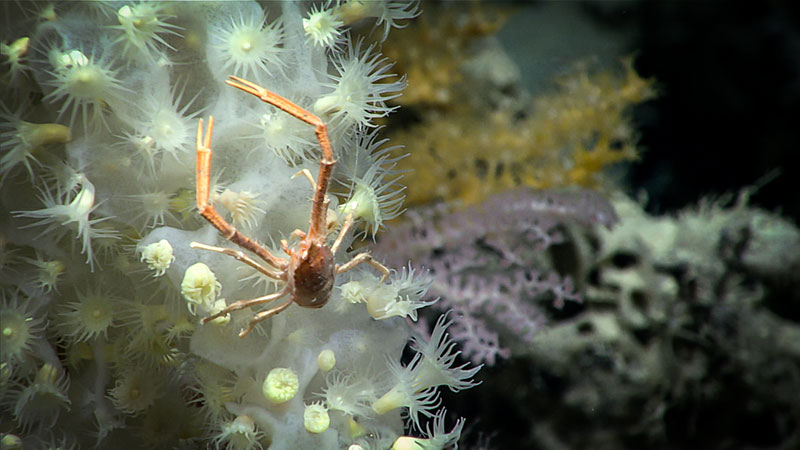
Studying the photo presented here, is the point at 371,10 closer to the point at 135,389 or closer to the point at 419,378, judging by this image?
the point at 419,378

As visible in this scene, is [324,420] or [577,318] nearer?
[324,420]

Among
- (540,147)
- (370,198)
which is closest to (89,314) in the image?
(370,198)

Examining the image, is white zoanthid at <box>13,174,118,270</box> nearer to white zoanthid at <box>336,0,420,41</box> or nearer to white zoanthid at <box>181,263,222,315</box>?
white zoanthid at <box>181,263,222,315</box>

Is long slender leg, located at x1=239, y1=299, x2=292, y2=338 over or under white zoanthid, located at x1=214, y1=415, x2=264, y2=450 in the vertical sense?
over

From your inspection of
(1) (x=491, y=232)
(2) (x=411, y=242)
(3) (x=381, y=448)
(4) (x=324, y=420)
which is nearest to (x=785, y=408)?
(1) (x=491, y=232)

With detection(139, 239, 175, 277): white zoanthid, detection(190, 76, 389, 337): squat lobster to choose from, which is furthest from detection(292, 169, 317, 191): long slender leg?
detection(139, 239, 175, 277): white zoanthid

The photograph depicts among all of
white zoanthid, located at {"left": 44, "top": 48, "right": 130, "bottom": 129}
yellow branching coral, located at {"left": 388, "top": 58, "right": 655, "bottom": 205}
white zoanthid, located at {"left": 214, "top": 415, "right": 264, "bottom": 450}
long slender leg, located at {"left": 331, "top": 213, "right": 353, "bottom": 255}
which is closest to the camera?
white zoanthid, located at {"left": 44, "top": 48, "right": 130, "bottom": 129}

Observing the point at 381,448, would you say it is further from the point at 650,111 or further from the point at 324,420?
the point at 650,111
